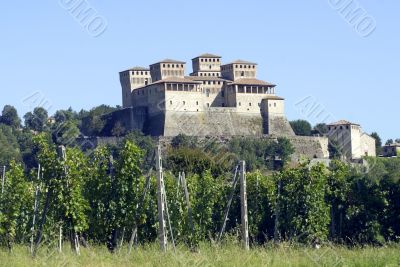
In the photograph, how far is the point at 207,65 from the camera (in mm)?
79812

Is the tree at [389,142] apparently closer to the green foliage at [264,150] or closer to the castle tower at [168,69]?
Answer: the green foliage at [264,150]

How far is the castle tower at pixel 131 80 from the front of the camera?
7706 centimetres

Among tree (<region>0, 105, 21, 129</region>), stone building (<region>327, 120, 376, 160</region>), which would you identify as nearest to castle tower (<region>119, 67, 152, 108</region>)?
stone building (<region>327, 120, 376, 160</region>)

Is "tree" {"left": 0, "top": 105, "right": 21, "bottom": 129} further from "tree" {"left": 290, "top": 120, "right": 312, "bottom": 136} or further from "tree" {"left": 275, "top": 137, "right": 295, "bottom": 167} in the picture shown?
"tree" {"left": 275, "top": 137, "right": 295, "bottom": 167}

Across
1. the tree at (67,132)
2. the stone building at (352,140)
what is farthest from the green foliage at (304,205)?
the stone building at (352,140)

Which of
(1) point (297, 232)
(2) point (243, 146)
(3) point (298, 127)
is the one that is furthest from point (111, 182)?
(3) point (298, 127)

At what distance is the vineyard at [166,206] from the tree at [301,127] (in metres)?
58.2

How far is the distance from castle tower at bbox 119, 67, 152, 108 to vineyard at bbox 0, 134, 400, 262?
169 feet

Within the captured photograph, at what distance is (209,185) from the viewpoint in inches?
947

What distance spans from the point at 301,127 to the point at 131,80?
52.6 ft

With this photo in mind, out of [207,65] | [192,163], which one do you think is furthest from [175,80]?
[192,163]

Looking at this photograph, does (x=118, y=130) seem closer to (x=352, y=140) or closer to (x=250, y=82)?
(x=250, y=82)

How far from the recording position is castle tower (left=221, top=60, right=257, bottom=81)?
7825 centimetres

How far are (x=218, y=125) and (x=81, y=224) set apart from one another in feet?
186
